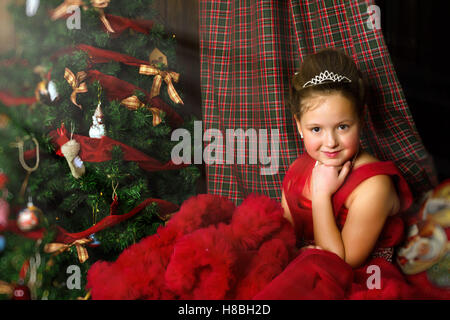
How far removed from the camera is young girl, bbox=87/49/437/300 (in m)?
0.96

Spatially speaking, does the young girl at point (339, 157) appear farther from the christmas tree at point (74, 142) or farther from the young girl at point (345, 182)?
the christmas tree at point (74, 142)

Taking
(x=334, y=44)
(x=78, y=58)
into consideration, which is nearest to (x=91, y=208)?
(x=78, y=58)

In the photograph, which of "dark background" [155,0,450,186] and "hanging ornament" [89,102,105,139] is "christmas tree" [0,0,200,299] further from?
"dark background" [155,0,450,186]

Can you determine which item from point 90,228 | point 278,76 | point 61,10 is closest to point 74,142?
point 90,228

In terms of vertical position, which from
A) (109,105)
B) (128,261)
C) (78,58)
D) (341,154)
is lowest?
(128,261)

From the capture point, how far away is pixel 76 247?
126cm

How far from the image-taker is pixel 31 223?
1201mm

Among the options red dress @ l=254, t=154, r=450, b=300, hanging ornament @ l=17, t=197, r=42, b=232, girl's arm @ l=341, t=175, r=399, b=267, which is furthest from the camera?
hanging ornament @ l=17, t=197, r=42, b=232

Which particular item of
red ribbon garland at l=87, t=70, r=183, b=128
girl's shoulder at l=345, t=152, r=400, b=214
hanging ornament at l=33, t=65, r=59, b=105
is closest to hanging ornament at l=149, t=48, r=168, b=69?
red ribbon garland at l=87, t=70, r=183, b=128

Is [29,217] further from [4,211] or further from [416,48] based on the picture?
[416,48]

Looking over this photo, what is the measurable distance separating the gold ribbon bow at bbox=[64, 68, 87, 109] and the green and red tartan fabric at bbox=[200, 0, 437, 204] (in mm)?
426

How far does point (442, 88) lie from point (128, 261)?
1104mm
